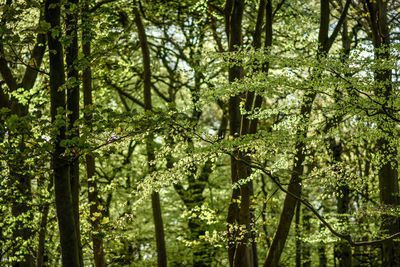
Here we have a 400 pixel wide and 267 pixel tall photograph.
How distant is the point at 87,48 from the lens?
328 inches

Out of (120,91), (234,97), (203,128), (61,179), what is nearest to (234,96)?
(234,97)

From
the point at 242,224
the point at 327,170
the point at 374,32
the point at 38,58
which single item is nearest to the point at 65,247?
the point at 242,224

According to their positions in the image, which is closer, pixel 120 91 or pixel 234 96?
pixel 234 96

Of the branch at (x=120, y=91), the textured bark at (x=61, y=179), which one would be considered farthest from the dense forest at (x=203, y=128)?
the branch at (x=120, y=91)

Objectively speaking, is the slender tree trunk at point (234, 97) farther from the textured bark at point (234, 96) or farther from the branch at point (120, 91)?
the branch at point (120, 91)

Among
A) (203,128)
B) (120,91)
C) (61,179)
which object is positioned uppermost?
(120,91)

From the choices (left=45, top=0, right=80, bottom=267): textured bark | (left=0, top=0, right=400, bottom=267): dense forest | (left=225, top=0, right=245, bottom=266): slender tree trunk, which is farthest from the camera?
(left=225, top=0, right=245, bottom=266): slender tree trunk

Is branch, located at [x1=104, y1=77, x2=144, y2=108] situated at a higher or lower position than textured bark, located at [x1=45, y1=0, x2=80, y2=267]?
higher

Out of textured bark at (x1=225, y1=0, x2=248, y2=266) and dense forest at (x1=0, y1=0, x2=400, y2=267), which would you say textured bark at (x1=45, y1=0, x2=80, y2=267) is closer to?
dense forest at (x1=0, y1=0, x2=400, y2=267)

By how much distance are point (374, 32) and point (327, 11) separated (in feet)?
4.61

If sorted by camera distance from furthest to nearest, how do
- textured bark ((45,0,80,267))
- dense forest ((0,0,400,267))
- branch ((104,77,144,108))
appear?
branch ((104,77,144,108)), dense forest ((0,0,400,267)), textured bark ((45,0,80,267))

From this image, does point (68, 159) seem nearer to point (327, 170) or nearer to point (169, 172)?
point (169, 172)

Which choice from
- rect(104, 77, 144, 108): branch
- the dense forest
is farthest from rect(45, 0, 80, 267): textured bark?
rect(104, 77, 144, 108): branch

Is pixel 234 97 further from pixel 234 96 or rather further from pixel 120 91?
pixel 120 91
